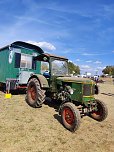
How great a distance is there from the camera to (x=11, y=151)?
195 inches

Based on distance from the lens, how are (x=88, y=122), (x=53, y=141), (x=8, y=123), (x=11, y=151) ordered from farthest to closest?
(x=88, y=122) < (x=8, y=123) < (x=53, y=141) < (x=11, y=151)

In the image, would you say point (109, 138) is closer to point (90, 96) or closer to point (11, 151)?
point (90, 96)

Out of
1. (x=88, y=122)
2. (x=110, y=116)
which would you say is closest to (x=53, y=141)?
(x=88, y=122)

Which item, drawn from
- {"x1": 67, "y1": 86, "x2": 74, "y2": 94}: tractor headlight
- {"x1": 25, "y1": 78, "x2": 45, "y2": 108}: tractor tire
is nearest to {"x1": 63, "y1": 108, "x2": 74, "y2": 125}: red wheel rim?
{"x1": 67, "y1": 86, "x2": 74, "y2": 94}: tractor headlight

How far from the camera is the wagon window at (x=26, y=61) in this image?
507 inches

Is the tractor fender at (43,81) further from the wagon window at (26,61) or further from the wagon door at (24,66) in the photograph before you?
the wagon window at (26,61)

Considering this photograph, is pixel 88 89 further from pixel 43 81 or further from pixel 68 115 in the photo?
pixel 43 81

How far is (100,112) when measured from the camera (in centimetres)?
840

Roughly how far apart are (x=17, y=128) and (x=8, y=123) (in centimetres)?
57

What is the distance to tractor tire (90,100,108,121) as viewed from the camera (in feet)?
27.0

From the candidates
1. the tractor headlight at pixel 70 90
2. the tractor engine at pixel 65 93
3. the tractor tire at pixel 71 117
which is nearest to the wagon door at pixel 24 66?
the tractor engine at pixel 65 93

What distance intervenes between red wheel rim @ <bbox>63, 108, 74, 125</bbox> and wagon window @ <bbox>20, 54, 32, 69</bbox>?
20.9 feet

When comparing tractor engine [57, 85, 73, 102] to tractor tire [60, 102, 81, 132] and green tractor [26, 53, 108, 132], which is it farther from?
tractor tire [60, 102, 81, 132]

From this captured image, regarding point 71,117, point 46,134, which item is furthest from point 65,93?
point 46,134
